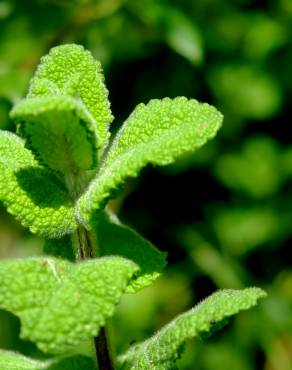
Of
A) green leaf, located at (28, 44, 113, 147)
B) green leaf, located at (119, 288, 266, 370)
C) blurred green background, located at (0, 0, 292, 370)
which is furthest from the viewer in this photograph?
blurred green background, located at (0, 0, 292, 370)

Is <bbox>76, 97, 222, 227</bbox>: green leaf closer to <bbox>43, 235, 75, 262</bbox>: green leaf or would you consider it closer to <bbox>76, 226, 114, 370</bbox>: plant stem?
<bbox>76, 226, 114, 370</bbox>: plant stem

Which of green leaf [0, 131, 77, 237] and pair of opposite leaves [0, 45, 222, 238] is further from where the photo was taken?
green leaf [0, 131, 77, 237]

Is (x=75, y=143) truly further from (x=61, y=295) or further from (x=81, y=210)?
(x=61, y=295)

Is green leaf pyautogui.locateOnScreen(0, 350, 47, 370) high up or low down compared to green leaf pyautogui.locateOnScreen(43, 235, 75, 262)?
down

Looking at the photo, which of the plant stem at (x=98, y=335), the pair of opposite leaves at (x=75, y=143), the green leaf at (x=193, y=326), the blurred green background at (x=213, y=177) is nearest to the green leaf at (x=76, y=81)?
the pair of opposite leaves at (x=75, y=143)

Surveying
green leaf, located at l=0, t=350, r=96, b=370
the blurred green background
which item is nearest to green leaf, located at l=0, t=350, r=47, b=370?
green leaf, located at l=0, t=350, r=96, b=370

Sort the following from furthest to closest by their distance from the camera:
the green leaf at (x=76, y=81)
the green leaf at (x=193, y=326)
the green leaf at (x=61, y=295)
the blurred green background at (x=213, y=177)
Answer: the blurred green background at (x=213, y=177) → the green leaf at (x=76, y=81) → the green leaf at (x=193, y=326) → the green leaf at (x=61, y=295)

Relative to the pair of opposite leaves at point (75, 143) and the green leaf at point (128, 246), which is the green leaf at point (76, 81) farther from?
the green leaf at point (128, 246)
